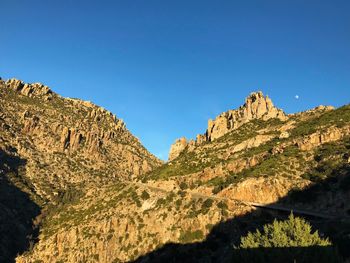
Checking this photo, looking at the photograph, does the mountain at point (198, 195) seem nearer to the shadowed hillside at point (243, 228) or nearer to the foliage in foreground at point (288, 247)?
the shadowed hillside at point (243, 228)

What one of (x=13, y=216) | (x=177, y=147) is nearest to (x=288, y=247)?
(x=13, y=216)

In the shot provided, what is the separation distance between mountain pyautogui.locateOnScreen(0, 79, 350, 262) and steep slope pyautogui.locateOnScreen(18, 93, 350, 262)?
304 mm

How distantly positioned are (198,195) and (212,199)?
9.54m

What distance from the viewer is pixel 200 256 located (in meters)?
78.3

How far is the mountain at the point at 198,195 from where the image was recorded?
82.4m

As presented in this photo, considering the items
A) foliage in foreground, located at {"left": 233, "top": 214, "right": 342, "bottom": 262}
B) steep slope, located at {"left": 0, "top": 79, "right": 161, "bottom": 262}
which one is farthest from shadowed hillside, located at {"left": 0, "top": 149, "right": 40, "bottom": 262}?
foliage in foreground, located at {"left": 233, "top": 214, "right": 342, "bottom": 262}

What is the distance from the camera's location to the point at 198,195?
105m

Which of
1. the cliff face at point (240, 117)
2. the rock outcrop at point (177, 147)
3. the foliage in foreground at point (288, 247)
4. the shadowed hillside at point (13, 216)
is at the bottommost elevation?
the foliage in foreground at point (288, 247)

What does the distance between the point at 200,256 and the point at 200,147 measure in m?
80.7

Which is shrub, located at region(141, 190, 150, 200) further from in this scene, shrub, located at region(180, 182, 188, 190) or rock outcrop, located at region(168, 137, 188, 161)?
rock outcrop, located at region(168, 137, 188, 161)

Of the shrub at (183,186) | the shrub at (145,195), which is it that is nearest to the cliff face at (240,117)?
the shrub at (183,186)

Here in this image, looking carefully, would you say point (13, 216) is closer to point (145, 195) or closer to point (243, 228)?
point (145, 195)

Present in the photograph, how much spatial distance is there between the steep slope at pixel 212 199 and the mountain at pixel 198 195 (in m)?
0.30

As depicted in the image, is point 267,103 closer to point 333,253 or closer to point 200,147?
point 200,147
